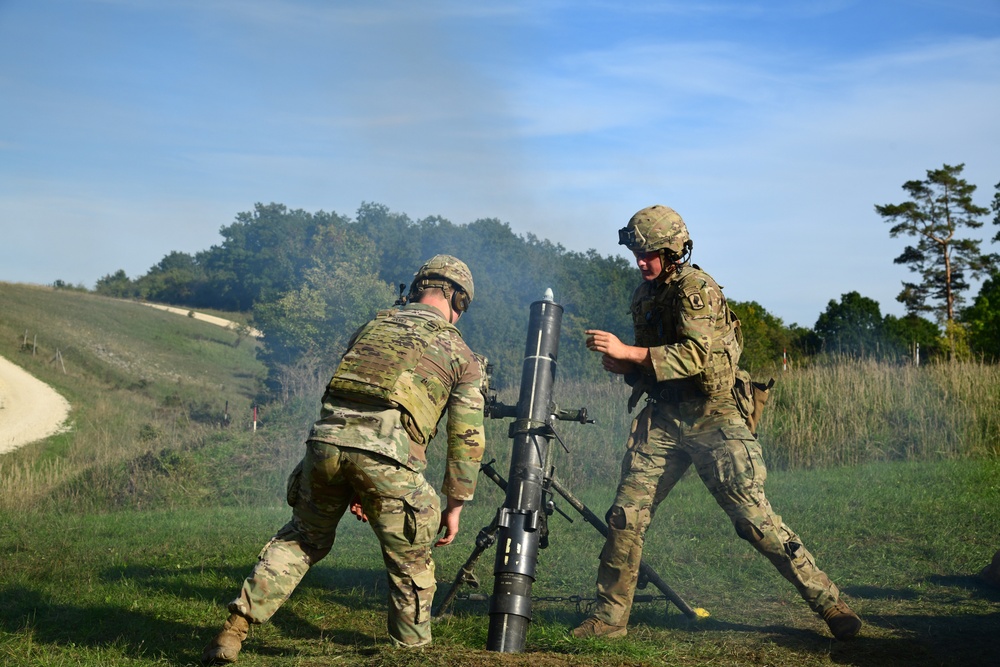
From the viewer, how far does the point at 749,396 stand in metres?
5.73

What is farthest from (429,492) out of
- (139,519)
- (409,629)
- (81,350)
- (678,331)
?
(81,350)

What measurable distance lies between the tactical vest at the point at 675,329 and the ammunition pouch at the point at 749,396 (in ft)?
0.27

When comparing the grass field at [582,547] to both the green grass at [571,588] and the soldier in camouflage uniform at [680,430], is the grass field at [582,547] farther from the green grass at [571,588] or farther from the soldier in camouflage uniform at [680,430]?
the soldier in camouflage uniform at [680,430]

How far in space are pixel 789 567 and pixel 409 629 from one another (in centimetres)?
223

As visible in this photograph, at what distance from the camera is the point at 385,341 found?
4754mm

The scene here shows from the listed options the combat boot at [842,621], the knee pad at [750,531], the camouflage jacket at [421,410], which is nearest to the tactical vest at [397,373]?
the camouflage jacket at [421,410]

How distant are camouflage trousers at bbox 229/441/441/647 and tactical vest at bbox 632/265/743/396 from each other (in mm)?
1938

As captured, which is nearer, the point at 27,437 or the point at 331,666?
the point at 331,666

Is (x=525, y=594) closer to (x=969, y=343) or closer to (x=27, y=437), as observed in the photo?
(x=969, y=343)

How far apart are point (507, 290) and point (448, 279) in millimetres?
9426

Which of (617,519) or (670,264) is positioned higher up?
(670,264)

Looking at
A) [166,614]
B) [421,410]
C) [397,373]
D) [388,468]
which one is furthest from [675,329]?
[166,614]

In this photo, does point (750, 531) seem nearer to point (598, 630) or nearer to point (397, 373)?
point (598, 630)

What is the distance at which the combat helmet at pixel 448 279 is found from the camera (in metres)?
5.13
